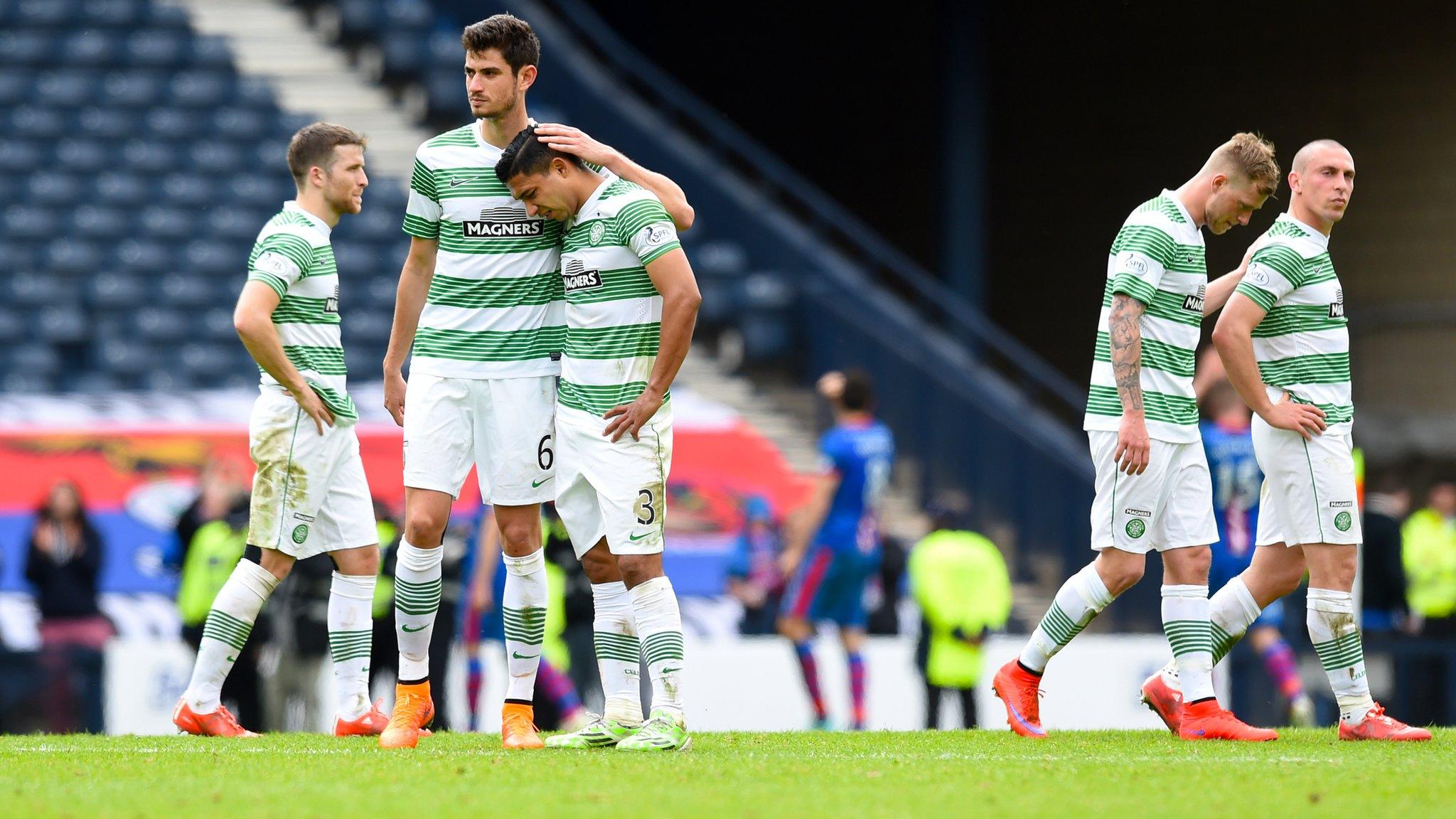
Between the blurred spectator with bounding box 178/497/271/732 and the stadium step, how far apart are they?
27.4 feet

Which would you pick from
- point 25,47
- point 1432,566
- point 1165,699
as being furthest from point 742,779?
point 25,47

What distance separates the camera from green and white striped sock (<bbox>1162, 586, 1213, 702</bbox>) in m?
6.52

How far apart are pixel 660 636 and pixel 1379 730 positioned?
276 centimetres

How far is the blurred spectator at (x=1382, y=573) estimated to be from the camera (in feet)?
40.6

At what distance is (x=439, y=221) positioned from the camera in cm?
620

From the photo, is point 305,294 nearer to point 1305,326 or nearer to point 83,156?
point 1305,326

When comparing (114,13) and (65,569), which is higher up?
(114,13)

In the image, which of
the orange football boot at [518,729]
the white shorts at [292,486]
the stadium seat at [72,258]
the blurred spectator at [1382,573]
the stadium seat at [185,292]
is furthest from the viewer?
the stadium seat at [72,258]

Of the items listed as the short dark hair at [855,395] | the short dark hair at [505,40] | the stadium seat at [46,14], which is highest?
the stadium seat at [46,14]

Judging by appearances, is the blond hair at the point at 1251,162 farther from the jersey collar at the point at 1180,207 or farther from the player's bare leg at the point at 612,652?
the player's bare leg at the point at 612,652

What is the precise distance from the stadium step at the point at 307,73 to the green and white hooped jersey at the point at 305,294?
11481mm

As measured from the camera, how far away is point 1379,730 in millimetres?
6602

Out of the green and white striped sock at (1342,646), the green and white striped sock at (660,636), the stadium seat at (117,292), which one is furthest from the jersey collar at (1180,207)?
the stadium seat at (117,292)

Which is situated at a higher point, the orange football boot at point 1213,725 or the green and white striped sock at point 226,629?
the green and white striped sock at point 226,629
